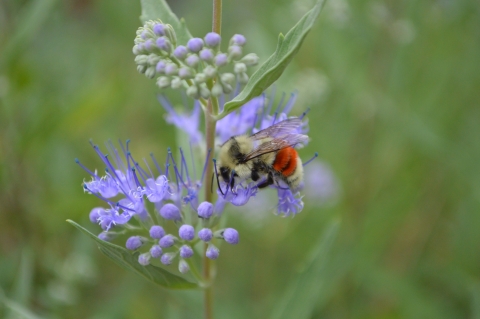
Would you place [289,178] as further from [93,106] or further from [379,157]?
[379,157]

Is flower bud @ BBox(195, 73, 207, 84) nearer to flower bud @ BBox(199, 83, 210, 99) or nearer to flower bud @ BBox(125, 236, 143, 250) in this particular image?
flower bud @ BBox(199, 83, 210, 99)

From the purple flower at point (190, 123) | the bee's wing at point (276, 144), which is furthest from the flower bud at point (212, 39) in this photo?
the purple flower at point (190, 123)

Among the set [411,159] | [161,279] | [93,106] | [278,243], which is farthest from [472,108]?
[161,279]

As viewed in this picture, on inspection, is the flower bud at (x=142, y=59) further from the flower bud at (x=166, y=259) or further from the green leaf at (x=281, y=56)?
the flower bud at (x=166, y=259)

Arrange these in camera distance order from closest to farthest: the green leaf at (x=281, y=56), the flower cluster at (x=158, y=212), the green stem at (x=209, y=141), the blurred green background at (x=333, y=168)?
the green leaf at (x=281, y=56)
the green stem at (x=209, y=141)
the flower cluster at (x=158, y=212)
the blurred green background at (x=333, y=168)

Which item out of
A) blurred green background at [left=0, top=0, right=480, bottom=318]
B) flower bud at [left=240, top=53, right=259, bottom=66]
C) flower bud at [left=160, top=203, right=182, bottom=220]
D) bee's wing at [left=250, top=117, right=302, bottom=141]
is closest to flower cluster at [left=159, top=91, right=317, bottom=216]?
bee's wing at [left=250, top=117, right=302, bottom=141]
